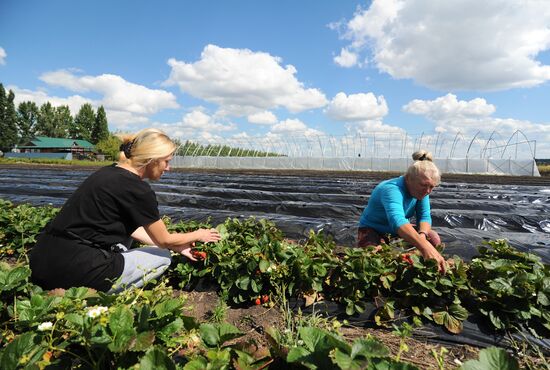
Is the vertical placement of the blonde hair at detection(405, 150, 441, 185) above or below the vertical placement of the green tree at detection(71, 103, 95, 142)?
below

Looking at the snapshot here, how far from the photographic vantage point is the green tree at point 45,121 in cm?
6262

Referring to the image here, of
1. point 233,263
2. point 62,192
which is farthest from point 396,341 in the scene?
point 62,192

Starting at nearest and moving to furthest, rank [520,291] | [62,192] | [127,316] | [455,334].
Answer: [127,316]
[520,291]
[455,334]
[62,192]

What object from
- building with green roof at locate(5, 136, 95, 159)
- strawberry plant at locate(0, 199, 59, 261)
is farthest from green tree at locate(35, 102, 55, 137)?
strawberry plant at locate(0, 199, 59, 261)

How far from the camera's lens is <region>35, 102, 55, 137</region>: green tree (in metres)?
62.6

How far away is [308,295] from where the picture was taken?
244cm

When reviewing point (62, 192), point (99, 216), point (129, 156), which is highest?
point (129, 156)

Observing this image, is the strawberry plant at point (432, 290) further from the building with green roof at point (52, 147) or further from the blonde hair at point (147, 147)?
the building with green roof at point (52, 147)

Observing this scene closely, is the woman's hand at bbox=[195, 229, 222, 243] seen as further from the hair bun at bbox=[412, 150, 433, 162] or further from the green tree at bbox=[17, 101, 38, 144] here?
the green tree at bbox=[17, 101, 38, 144]

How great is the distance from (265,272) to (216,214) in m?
3.96

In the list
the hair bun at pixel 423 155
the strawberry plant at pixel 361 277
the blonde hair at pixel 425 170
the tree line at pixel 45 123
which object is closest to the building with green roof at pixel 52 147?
the tree line at pixel 45 123

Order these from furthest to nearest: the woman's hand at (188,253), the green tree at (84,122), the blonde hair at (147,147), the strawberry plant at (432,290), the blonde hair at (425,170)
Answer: the green tree at (84,122), the blonde hair at (425,170), the woman's hand at (188,253), the blonde hair at (147,147), the strawberry plant at (432,290)

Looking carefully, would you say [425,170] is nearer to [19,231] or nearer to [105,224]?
[105,224]

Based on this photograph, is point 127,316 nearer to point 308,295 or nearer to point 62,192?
point 308,295
